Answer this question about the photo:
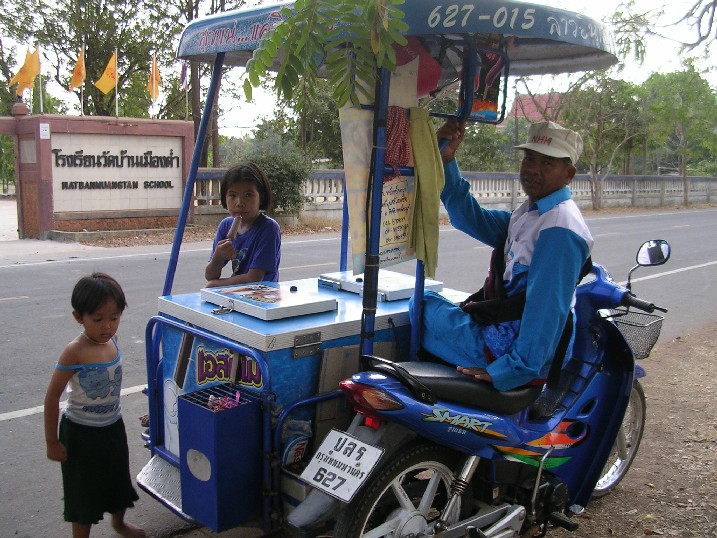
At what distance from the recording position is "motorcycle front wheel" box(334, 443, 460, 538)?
2.29 metres

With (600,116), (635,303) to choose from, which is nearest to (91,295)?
(635,303)

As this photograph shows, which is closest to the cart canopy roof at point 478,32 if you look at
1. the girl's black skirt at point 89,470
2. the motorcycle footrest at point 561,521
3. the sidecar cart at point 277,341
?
the sidecar cart at point 277,341

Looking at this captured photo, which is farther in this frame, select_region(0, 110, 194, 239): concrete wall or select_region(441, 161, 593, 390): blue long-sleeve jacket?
select_region(0, 110, 194, 239): concrete wall

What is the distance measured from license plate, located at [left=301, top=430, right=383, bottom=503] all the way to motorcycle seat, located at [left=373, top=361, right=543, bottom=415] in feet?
0.92

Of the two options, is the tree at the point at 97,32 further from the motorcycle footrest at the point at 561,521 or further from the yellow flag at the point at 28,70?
the motorcycle footrest at the point at 561,521

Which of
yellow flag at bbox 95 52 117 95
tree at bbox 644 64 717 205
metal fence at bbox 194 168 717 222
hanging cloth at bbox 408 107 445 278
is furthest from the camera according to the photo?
tree at bbox 644 64 717 205

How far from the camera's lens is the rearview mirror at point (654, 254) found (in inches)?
126

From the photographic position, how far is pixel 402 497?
2.43 metres

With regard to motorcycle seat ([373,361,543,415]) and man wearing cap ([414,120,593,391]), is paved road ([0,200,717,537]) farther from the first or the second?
man wearing cap ([414,120,593,391])

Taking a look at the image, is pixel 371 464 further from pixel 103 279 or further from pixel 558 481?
pixel 103 279

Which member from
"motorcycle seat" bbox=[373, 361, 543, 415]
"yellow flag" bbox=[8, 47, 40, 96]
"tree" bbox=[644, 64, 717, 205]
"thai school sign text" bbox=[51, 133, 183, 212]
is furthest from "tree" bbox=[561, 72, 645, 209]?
"motorcycle seat" bbox=[373, 361, 543, 415]

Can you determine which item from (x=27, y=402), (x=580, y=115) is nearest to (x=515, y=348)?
(x=27, y=402)

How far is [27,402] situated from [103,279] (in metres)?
2.39

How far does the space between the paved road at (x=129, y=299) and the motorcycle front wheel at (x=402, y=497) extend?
2.87 ft
